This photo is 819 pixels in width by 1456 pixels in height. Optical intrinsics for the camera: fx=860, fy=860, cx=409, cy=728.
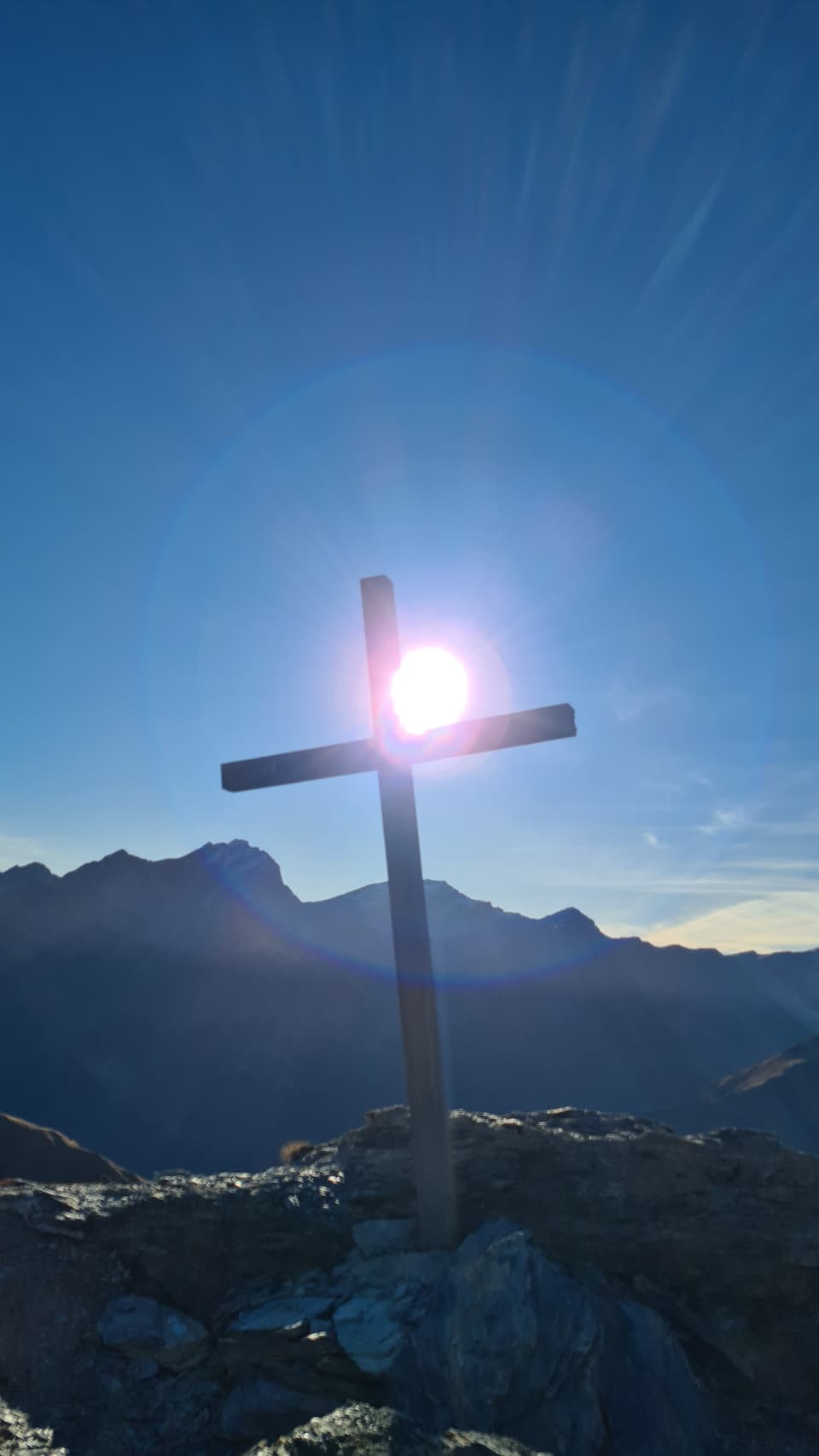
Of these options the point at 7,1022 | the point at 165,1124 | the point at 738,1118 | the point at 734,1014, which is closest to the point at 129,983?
the point at 7,1022

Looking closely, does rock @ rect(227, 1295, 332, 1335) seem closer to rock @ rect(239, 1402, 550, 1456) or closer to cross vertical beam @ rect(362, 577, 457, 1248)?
cross vertical beam @ rect(362, 577, 457, 1248)

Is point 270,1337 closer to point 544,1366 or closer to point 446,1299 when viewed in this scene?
point 446,1299

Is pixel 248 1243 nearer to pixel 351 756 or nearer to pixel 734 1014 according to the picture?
pixel 351 756

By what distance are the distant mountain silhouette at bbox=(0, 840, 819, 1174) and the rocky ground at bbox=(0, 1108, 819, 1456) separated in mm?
59923

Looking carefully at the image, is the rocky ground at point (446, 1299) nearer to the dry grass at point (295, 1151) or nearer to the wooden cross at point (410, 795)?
the wooden cross at point (410, 795)

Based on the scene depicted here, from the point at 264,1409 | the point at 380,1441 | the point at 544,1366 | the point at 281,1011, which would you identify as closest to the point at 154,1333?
the point at 264,1409

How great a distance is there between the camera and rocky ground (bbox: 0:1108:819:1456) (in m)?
5.98

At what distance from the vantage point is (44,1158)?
13523mm

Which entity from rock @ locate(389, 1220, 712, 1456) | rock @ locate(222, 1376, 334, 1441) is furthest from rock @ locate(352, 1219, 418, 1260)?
rock @ locate(222, 1376, 334, 1441)

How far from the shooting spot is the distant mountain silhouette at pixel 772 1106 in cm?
5812

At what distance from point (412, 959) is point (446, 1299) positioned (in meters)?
2.50

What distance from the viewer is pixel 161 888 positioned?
89250 mm

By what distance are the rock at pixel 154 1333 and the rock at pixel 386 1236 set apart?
140 cm

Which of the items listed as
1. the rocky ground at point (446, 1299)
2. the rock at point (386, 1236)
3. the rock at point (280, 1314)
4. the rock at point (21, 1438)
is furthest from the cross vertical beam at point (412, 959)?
the rock at point (21, 1438)
